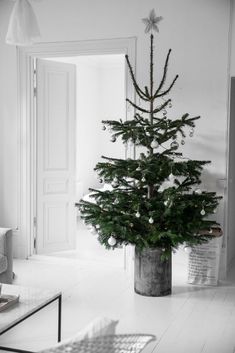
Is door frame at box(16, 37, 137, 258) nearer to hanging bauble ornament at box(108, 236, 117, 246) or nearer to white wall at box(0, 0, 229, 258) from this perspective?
white wall at box(0, 0, 229, 258)

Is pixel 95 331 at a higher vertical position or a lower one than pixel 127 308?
higher

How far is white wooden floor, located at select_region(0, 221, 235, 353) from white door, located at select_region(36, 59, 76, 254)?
0.49m

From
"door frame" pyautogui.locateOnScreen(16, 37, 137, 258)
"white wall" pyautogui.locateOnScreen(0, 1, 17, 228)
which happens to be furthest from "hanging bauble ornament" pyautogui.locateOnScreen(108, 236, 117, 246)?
"white wall" pyautogui.locateOnScreen(0, 1, 17, 228)

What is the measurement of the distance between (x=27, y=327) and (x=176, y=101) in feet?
9.17

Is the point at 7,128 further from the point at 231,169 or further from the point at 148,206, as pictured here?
the point at 231,169

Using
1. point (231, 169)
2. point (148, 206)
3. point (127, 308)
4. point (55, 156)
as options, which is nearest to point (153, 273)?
point (127, 308)

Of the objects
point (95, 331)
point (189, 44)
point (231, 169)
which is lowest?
point (95, 331)

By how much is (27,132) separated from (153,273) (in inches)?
93.9

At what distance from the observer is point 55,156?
6141 millimetres

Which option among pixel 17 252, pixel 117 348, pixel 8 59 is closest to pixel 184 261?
pixel 17 252

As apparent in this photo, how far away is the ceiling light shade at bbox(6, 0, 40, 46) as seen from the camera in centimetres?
362

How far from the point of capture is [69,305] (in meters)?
4.27

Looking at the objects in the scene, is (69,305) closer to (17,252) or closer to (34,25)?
(17,252)

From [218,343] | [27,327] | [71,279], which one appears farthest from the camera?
[71,279]
